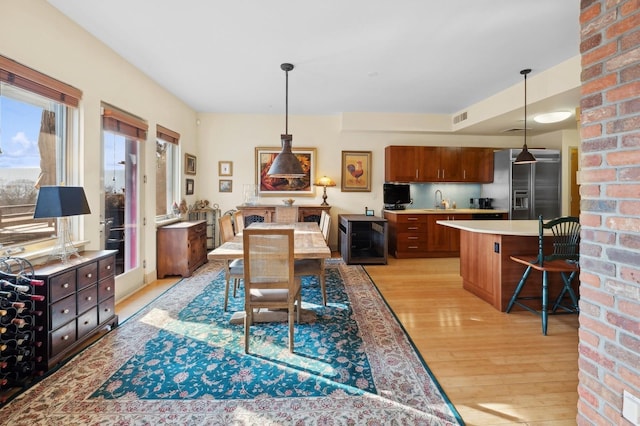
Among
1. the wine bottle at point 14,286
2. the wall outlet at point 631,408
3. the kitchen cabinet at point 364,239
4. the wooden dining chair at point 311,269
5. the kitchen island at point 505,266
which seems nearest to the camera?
the wall outlet at point 631,408

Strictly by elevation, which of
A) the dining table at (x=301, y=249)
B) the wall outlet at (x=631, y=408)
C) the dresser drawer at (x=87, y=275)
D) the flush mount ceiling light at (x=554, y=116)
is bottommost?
the wall outlet at (x=631, y=408)

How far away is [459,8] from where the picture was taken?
254 centimetres

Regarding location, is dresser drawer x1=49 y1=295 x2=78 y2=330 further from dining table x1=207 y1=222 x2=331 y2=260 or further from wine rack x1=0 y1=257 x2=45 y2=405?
dining table x1=207 y1=222 x2=331 y2=260

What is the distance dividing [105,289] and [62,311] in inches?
20.1

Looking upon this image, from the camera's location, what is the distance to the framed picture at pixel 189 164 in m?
5.39

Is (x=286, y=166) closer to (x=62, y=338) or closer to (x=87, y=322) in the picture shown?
(x=87, y=322)

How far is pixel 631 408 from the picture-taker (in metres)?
1.18

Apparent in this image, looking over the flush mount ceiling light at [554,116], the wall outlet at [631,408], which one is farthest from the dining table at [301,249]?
the flush mount ceiling light at [554,116]

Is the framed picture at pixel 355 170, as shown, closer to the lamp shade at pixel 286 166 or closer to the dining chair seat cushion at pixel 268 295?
the lamp shade at pixel 286 166

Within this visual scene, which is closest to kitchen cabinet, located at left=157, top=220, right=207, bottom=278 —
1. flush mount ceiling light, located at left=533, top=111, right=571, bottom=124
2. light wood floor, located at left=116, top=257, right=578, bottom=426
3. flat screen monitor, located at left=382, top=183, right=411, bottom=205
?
light wood floor, located at left=116, top=257, right=578, bottom=426

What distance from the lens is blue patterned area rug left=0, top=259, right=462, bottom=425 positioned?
1.70 m

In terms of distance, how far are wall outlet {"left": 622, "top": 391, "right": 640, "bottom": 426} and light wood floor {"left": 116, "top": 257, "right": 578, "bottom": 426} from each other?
59 cm

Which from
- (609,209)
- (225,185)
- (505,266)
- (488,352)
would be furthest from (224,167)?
(609,209)

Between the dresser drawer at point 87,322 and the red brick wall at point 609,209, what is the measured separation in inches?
125
